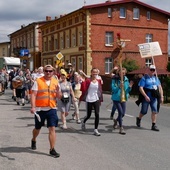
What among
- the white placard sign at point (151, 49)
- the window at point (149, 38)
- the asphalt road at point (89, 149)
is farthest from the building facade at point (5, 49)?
the asphalt road at point (89, 149)

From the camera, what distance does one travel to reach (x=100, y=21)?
42250 millimetres

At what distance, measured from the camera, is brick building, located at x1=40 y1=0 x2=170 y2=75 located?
138ft

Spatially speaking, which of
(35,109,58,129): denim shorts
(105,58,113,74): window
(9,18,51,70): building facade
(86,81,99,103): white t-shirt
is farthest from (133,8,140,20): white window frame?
(35,109,58,129): denim shorts

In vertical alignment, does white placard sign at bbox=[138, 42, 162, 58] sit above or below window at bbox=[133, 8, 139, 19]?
below

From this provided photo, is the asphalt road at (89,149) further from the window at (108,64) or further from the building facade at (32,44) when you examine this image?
the building facade at (32,44)

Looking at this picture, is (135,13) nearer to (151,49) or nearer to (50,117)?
(151,49)

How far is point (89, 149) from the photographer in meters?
7.87

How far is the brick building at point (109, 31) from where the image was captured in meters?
42.1

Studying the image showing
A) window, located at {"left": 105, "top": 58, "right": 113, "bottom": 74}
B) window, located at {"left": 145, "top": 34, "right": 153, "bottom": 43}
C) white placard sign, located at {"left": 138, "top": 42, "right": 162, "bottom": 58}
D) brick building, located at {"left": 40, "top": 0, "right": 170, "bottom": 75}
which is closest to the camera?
white placard sign, located at {"left": 138, "top": 42, "right": 162, "bottom": 58}

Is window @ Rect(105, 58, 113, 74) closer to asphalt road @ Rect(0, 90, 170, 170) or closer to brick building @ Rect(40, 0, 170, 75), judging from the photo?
brick building @ Rect(40, 0, 170, 75)

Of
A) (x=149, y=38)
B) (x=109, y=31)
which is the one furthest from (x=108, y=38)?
(x=149, y=38)

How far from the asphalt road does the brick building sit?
30946 millimetres

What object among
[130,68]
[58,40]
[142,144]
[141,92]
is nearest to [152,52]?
[141,92]

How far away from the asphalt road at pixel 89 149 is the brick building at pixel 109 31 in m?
30.9
